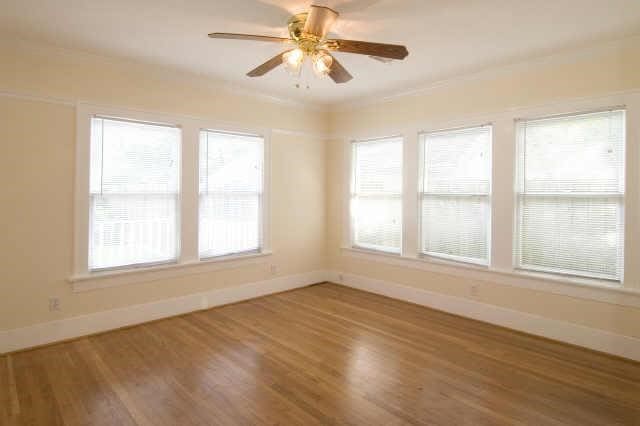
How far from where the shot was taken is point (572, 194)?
3.51 m

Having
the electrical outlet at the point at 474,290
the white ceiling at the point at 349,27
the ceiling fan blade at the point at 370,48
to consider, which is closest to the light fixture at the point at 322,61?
the ceiling fan blade at the point at 370,48

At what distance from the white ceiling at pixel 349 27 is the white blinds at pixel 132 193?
0.79 m

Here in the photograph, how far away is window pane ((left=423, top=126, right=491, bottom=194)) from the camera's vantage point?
163 inches

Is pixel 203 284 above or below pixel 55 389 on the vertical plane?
above

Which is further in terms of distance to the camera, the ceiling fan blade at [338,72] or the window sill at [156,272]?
the window sill at [156,272]

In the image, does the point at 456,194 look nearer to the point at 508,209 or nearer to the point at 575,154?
the point at 508,209

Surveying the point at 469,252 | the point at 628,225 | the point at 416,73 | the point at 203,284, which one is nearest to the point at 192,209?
the point at 203,284

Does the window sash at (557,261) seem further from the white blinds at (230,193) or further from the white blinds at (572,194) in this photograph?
the white blinds at (230,193)

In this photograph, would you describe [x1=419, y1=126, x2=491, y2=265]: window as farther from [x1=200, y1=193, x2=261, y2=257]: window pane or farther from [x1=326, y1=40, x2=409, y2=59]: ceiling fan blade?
[x1=200, y1=193, x2=261, y2=257]: window pane

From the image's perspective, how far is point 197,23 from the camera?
117 inches

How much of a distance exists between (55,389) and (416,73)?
4.36 meters

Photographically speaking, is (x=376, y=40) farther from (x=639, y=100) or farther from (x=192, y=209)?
(x=192, y=209)

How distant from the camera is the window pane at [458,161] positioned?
4141 mm

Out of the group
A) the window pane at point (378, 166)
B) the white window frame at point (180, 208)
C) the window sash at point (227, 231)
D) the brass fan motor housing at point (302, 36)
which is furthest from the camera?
the window pane at point (378, 166)
